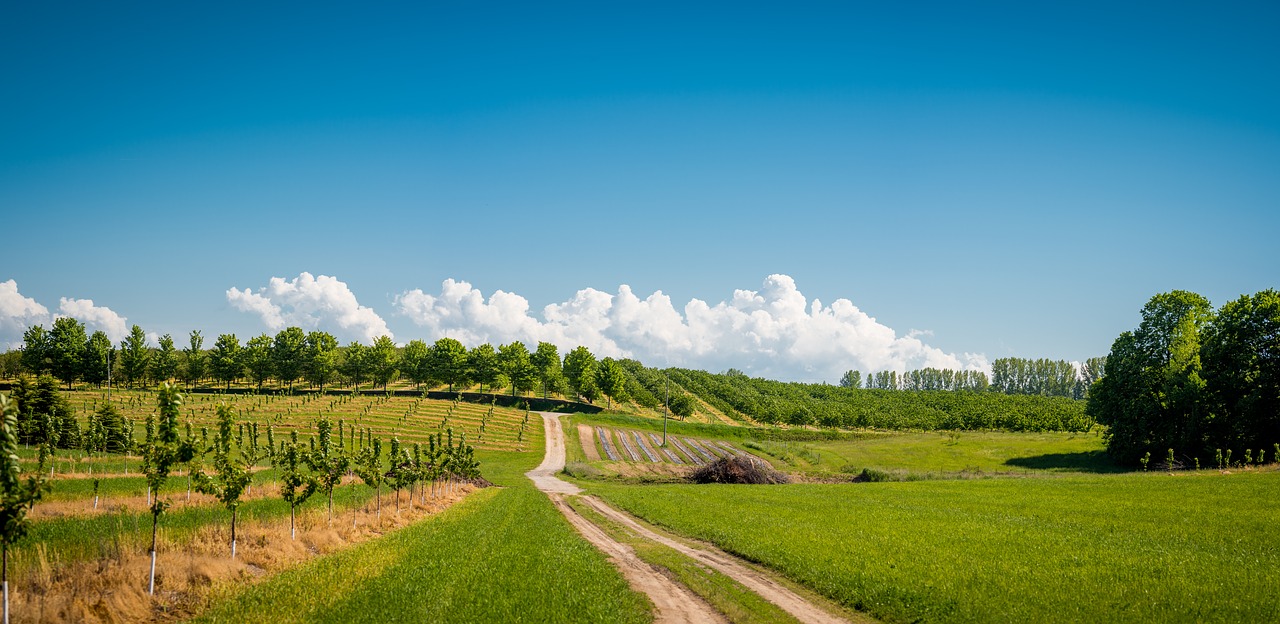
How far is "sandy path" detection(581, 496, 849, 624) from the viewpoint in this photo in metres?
17.0

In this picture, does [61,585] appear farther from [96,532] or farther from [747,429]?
[747,429]

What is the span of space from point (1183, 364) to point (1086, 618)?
227 feet

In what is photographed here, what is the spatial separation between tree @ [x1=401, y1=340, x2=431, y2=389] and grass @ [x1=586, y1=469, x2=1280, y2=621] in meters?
119

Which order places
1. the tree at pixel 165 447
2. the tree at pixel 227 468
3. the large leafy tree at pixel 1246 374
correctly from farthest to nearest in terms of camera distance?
the large leafy tree at pixel 1246 374, the tree at pixel 227 468, the tree at pixel 165 447

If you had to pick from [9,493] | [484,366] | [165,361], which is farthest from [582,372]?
[9,493]

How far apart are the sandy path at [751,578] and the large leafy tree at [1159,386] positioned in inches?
2488

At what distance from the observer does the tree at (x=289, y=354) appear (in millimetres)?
147100

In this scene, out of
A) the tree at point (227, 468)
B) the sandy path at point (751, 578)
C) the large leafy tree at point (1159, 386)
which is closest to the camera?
the sandy path at point (751, 578)

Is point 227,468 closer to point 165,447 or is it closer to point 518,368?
point 165,447

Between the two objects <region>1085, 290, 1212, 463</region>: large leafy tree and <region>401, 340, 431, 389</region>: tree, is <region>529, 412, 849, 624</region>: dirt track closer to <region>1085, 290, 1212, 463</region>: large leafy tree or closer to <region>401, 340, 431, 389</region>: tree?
<region>1085, 290, 1212, 463</region>: large leafy tree

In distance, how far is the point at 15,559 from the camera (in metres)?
19.1

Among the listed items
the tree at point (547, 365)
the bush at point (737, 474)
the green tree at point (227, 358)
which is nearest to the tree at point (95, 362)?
the green tree at point (227, 358)

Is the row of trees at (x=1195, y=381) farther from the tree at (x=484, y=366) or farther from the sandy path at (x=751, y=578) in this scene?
the tree at (x=484, y=366)

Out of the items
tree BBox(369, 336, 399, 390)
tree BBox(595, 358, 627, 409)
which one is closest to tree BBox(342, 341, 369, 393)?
tree BBox(369, 336, 399, 390)
